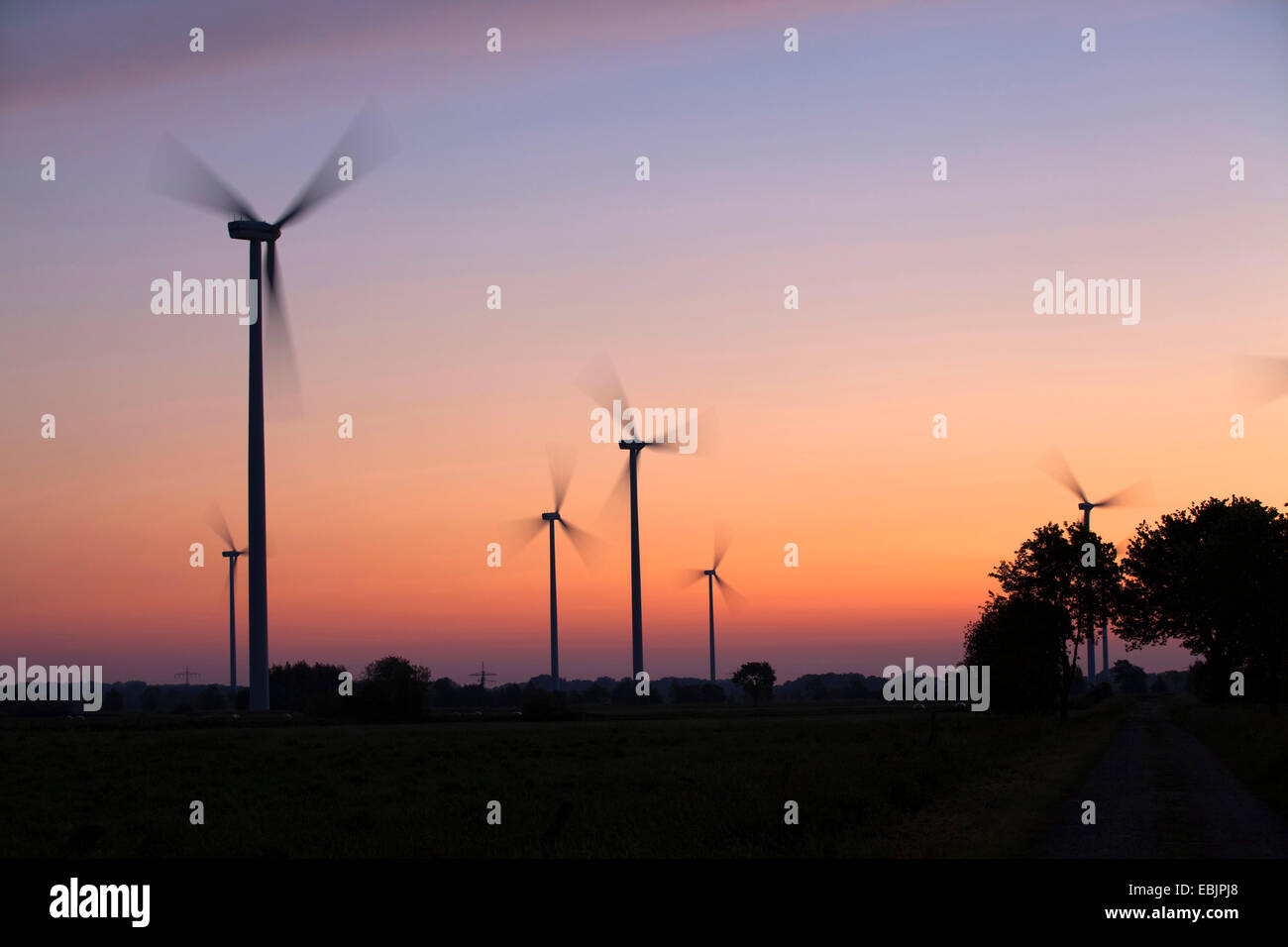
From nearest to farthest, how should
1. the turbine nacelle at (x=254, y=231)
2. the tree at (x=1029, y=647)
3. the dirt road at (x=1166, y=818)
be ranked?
1. the dirt road at (x=1166, y=818)
2. the turbine nacelle at (x=254, y=231)
3. the tree at (x=1029, y=647)

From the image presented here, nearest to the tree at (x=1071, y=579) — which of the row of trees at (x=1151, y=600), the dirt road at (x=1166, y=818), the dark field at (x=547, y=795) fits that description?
the row of trees at (x=1151, y=600)

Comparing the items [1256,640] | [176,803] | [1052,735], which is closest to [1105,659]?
[1256,640]

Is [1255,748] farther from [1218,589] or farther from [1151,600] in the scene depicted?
[1151,600]

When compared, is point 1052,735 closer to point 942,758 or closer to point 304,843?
point 942,758

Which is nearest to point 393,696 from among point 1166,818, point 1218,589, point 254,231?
point 254,231

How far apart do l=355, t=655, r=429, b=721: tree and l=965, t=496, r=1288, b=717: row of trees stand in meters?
63.5

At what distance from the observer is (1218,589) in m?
95.9

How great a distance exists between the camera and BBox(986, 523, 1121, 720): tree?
104m

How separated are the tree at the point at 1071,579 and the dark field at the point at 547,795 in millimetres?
27541

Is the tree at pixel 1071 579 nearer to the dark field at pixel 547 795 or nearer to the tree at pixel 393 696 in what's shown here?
the dark field at pixel 547 795

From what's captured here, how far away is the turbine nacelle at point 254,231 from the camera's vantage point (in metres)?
93.2

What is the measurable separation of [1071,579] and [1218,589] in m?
12.2
